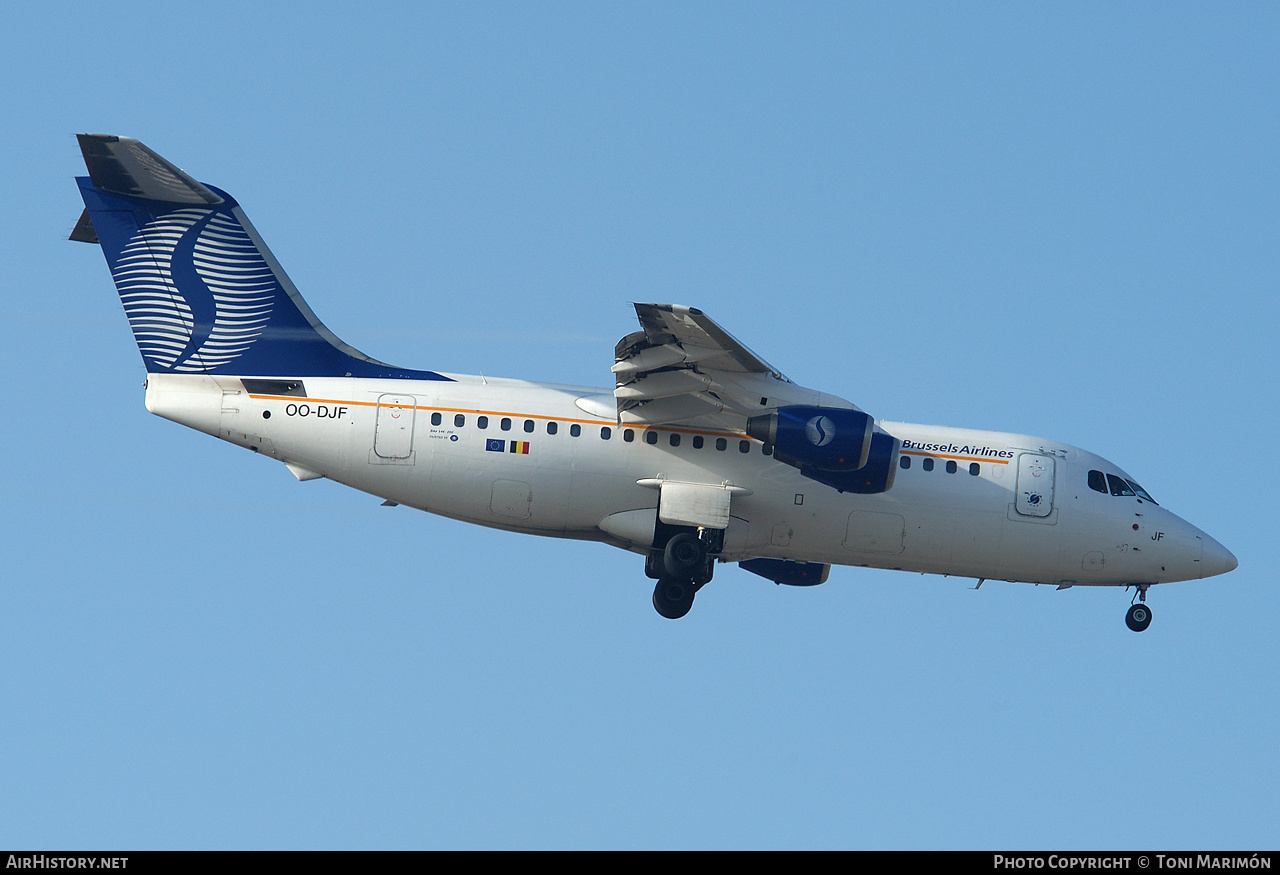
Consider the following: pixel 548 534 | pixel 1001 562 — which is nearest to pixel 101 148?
pixel 548 534

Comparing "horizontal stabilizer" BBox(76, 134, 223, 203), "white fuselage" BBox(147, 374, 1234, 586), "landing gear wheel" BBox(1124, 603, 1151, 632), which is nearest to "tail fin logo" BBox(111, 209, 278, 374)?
"horizontal stabilizer" BBox(76, 134, 223, 203)

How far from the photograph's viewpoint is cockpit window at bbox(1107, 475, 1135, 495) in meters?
21.0

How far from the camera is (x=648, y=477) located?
64.1 feet

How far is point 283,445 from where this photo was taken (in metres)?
19.3

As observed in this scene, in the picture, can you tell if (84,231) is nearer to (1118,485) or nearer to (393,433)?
(393,433)

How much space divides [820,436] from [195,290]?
28.7ft

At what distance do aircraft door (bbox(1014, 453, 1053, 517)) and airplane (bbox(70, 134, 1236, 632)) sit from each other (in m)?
0.02

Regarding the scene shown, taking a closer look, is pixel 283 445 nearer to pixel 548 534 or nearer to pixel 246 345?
pixel 246 345

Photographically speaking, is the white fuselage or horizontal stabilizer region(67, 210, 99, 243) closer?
the white fuselage

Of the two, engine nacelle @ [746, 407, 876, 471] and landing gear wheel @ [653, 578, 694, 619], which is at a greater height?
engine nacelle @ [746, 407, 876, 471]

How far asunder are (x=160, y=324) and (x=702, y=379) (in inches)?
292

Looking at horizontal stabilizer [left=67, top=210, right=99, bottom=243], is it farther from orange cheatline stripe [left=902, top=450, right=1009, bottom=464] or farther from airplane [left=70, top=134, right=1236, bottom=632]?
orange cheatline stripe [left=902, top=450, right=1009, bottom=464]

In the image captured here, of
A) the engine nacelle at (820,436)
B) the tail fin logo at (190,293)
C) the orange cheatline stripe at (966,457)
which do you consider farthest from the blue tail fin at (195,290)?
the orange cheatline stripe at (966,457)

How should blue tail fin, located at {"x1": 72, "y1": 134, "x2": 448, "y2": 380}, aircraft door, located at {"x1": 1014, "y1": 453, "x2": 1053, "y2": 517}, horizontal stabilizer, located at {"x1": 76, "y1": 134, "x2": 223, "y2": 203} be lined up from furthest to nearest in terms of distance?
aircraft door, located at {"x1": 1014, "y1": 453, "x2": 1053, "y2": 517} < blue tail fin, located at {"x1": 72, "y1": 134, "x2": 448, "y2": 380} < horizontal stabilizer, located at {"x1": 76, "y1": 134, "x2": 223, "y2": 203}
